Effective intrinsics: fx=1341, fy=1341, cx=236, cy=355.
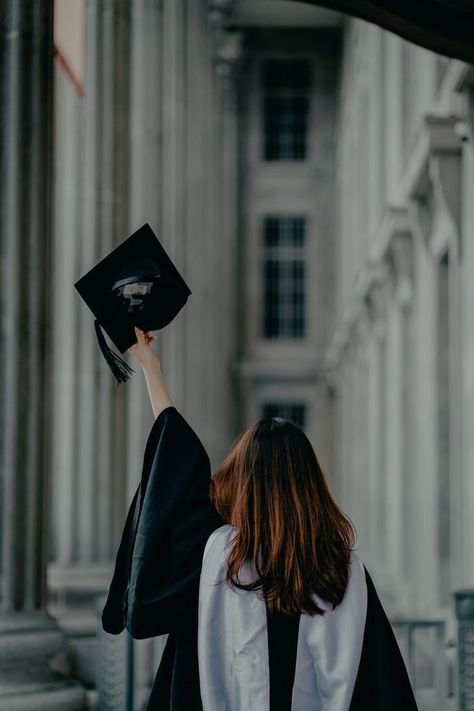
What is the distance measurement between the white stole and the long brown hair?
0.04 m

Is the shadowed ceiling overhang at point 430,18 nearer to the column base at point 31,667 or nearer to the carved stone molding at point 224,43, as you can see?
the column base at point 31,667

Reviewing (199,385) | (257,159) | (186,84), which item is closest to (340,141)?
(257,159)

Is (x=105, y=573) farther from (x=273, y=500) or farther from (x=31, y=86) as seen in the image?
(x=273, y=500)

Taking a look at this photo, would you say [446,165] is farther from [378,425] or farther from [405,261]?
[378,425]

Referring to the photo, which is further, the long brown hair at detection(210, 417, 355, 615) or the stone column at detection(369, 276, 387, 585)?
the stone column at detection(369, 276, 387, 585)

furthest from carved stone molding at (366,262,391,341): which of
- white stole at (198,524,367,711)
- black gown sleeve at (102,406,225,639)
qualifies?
white stole at (198,524,367,711)

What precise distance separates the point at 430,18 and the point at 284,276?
2907 cm

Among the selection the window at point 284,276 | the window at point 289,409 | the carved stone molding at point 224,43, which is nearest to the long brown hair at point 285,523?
the carved stone molding at point 224,43

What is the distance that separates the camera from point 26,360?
5527 mm

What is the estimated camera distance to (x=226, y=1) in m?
24.7

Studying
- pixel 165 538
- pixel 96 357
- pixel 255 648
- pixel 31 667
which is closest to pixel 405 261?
pixel 96 357

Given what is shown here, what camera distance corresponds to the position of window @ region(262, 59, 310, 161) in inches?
1363

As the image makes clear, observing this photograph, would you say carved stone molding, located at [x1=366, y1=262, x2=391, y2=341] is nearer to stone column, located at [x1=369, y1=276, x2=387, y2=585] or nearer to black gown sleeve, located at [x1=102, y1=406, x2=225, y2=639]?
stone column, located at [x1=369, y1=276, x2=387, y2=585]

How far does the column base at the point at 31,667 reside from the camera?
5.30 m
